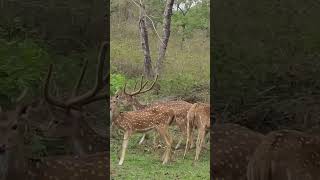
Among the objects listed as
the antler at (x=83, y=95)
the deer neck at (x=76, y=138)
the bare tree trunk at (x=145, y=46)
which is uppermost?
the bare tree trunk at (x=145, y=46)

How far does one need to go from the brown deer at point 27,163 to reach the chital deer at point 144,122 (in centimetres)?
213

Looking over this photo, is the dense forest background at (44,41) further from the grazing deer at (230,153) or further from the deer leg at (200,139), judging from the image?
the deer leg at (200,139)

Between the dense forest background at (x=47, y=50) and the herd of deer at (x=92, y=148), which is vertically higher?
the dense forest background at (x=47, y=50)

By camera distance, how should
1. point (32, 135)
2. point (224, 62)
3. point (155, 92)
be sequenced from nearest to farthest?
point (32, 135)
point (224, 62)
point (155, 92)

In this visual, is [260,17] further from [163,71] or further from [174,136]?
[163,71]

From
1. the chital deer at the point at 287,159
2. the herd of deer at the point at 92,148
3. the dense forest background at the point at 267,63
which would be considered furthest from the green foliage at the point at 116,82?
Answer: the chital deer at the point at 287,159

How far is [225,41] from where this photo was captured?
452cm

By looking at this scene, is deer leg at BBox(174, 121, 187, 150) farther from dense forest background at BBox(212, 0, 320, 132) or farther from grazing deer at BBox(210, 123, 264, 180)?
grazing deer at BBox(210, 123, 264, 180)

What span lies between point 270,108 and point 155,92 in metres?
3.06

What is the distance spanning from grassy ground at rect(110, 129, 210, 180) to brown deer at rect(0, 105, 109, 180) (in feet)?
5.95

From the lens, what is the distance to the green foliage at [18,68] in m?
3.05

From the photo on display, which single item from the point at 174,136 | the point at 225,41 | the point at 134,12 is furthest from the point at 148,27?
the point at 225,41

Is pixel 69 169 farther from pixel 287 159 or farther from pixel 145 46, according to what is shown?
pixel 145 46

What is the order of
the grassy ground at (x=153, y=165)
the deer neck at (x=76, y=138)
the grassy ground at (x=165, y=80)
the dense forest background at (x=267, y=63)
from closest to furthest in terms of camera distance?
the deer neck at (x=76, y=138)
the dense forest background at (x=267, y=63)
the grassy ground at (x=153, y=165)
the grassy ground at (x=165, y=80)
